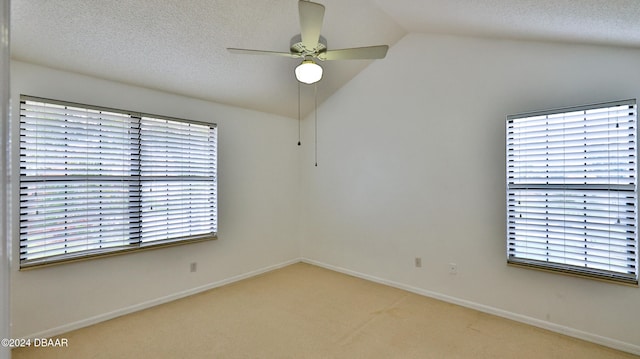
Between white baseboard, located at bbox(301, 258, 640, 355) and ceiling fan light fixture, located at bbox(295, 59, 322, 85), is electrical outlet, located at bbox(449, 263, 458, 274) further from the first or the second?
ceiling fan light fixture, located at bbox(295, 59, 322, 85)

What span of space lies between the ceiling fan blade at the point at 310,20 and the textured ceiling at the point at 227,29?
0.78 meters

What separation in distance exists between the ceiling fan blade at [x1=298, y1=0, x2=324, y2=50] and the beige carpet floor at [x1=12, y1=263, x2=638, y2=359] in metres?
2.46

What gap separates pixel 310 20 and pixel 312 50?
344 mm

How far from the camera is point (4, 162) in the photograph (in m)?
0.55

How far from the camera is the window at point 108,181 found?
2.65 meters

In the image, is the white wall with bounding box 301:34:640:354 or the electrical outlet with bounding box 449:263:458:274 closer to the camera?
the white wall with bounding box 301:34:640:354

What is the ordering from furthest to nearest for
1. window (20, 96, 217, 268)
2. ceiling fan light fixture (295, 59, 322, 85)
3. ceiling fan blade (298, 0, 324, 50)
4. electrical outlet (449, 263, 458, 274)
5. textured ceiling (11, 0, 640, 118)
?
1. electrical outlet (449, 263, 458, 274)
2. window (20, 96, 217, 268)
3. ceiling fan light fixture (295, 59, 322, 85)
4. textured ceiling (11, 0, 640, 118)
5. ceiling fan blade (298, 0, 324, 50)

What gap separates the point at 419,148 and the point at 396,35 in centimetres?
139

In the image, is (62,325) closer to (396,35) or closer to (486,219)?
(486,219)

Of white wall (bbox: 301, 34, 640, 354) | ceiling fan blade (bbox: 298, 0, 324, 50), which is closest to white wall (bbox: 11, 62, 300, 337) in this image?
white wall (bbox: 301, 34, 640, 354)

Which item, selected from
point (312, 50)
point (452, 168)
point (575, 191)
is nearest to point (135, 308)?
point (312, 50)

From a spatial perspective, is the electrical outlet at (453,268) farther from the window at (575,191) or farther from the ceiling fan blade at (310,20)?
the ceiling fan blade at (310,20)

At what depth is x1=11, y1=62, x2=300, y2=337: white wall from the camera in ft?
8.80

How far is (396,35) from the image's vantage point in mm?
3646
